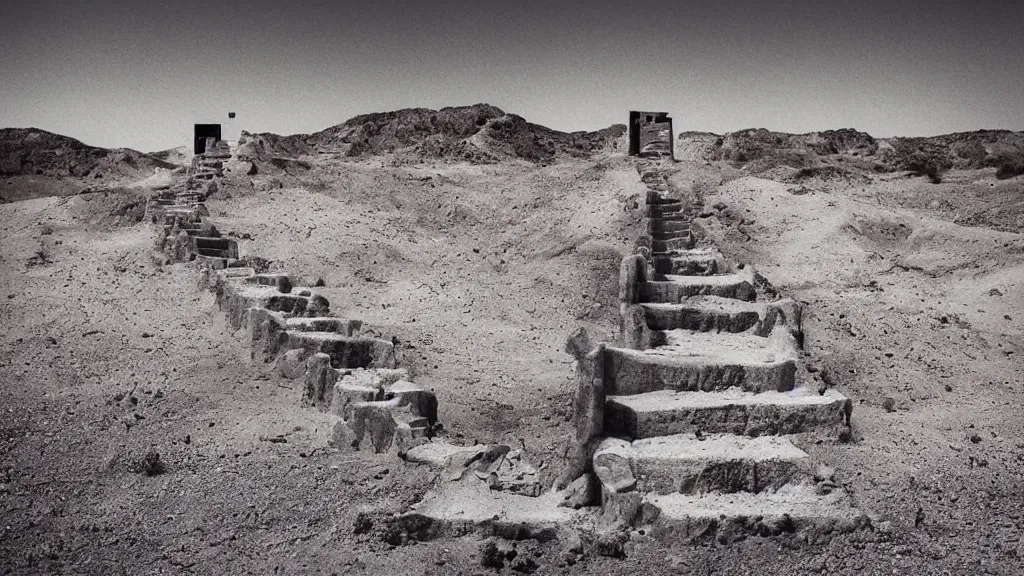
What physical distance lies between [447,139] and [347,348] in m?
19.9

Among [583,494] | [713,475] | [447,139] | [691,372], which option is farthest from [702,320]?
[447,139]

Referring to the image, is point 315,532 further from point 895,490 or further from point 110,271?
point 110,271

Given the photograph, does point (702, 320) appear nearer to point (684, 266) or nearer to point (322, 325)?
point (684, 266)

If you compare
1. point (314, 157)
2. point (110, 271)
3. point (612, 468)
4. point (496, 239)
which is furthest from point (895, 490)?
point (314, 157)

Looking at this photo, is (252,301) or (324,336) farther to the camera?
(252,301)

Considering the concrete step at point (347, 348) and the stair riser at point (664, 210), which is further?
the stair riser at point (664, 210)

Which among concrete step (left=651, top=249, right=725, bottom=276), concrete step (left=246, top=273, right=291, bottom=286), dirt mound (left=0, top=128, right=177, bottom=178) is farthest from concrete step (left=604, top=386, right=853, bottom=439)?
dirt mound (left=0, top=128, right=177, bottom=178)

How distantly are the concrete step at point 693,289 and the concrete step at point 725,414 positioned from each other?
312 cm

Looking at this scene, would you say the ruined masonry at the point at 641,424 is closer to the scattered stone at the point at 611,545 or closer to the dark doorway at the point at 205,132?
the scattered stone at the point at 611,545

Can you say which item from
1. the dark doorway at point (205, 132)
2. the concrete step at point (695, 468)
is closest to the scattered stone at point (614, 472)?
the concrete step at point (695, 468)

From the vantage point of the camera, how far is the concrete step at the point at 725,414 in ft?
27.1

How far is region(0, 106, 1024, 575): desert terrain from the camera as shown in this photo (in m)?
7.04

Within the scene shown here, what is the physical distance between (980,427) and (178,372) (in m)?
9.04

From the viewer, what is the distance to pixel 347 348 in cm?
1078
